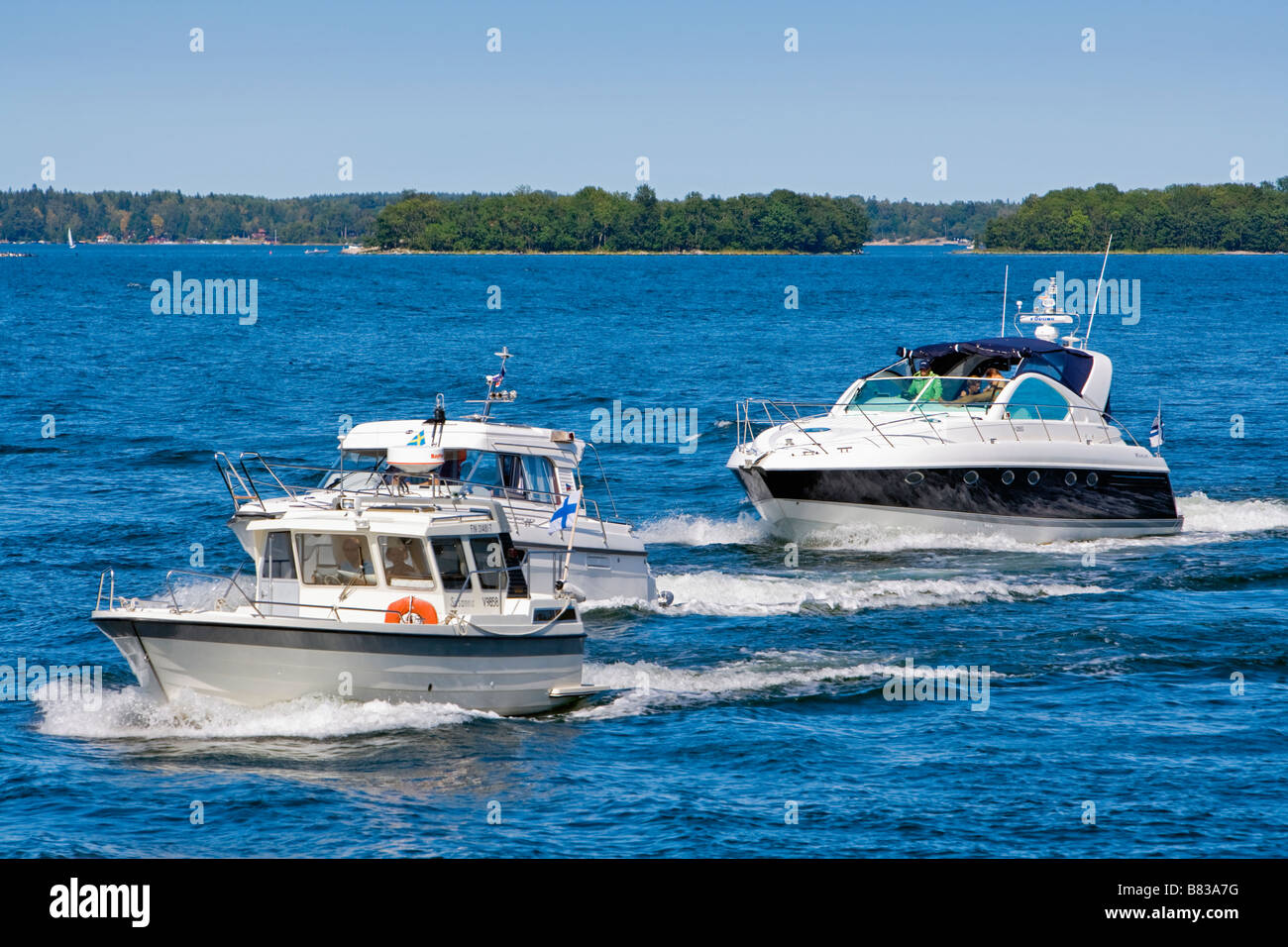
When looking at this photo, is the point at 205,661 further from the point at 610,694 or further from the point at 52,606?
the point at 52,606

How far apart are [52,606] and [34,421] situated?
23557 mm

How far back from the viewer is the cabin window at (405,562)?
18219mm

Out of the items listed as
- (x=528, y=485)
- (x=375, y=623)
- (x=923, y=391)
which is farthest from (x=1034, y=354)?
(x=375, y=623)

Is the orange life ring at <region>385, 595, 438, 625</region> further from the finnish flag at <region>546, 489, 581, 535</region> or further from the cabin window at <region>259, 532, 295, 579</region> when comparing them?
the finnish flag at <region>546, 489, 581, 535</region>

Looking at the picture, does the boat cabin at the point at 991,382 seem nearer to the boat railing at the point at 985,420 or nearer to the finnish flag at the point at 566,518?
the boat railing at the point at 985,420

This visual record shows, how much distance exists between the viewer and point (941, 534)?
2883 centimetres

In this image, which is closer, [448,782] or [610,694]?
[448,782]

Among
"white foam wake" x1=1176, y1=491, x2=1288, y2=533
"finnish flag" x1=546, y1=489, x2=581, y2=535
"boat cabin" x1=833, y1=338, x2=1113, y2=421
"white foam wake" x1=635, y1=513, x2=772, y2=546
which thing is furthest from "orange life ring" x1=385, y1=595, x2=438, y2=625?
"white foam wake" x1=1176, y1=491, x2=1288, y2=533

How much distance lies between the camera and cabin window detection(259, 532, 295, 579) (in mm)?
18578

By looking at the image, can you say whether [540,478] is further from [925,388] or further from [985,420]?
[985,420]

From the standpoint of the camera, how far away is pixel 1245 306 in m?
110

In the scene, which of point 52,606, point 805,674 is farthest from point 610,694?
point 52,606

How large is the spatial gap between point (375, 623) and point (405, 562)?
4.18 feet

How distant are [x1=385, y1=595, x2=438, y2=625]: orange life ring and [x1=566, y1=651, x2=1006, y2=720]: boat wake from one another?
7.84 feet
